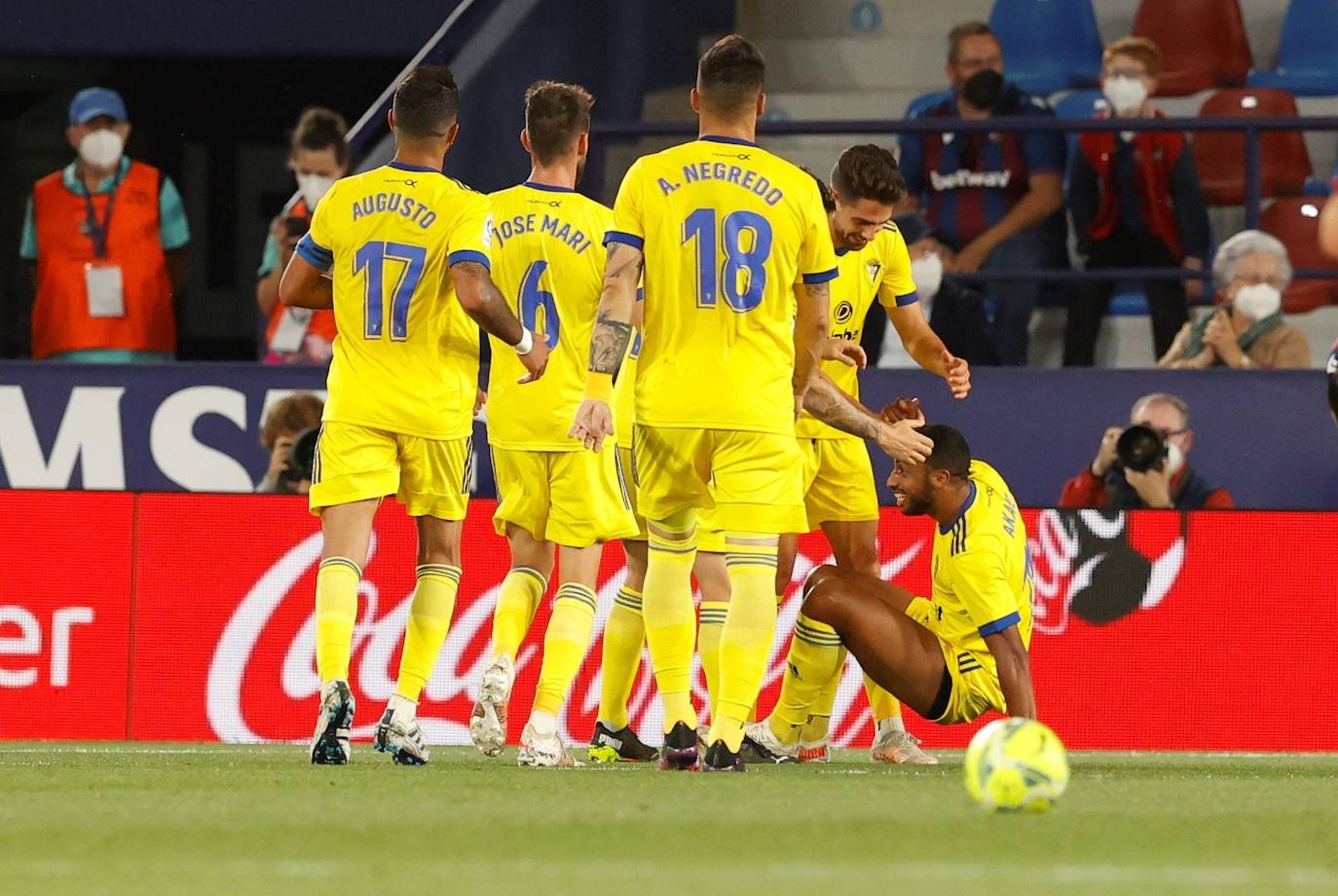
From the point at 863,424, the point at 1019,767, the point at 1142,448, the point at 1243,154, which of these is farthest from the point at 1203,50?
the point at 1019,767

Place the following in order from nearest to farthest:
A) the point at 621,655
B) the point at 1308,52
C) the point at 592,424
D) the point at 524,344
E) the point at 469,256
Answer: the point at 592,424 → the point at 469,256 → the point at 524,344 → the point at 621,655 → the point at 1308,52

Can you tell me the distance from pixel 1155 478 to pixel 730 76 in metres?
3.94

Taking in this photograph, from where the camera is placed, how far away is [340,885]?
177 inches

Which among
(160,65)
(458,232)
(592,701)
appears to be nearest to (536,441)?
(458,232)

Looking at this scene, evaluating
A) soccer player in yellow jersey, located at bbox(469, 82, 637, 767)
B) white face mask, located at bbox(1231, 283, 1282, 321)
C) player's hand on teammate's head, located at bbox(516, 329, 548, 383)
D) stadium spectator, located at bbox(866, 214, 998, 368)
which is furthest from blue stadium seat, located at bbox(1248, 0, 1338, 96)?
player's hand on teammate's head, located at bbox(516, 329, 548, 383)

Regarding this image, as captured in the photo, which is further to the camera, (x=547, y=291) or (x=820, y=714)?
(x=820, y=714)

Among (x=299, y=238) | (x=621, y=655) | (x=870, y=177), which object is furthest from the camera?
(x=299, y=238)

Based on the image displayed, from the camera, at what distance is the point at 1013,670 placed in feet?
23.8

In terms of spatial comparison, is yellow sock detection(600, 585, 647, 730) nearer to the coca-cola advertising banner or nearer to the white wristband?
the white wristband

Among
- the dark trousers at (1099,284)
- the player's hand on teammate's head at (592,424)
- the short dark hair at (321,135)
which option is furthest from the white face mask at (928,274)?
the player's hand on teammate's head at (592,424)

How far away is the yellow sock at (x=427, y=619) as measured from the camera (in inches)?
303

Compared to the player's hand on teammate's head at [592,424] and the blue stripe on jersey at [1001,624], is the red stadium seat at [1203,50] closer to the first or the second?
the blue stripe on jersey at [1001,624]

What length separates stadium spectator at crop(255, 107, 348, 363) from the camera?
11562mm

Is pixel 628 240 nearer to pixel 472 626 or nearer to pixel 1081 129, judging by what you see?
pixel 472 626
